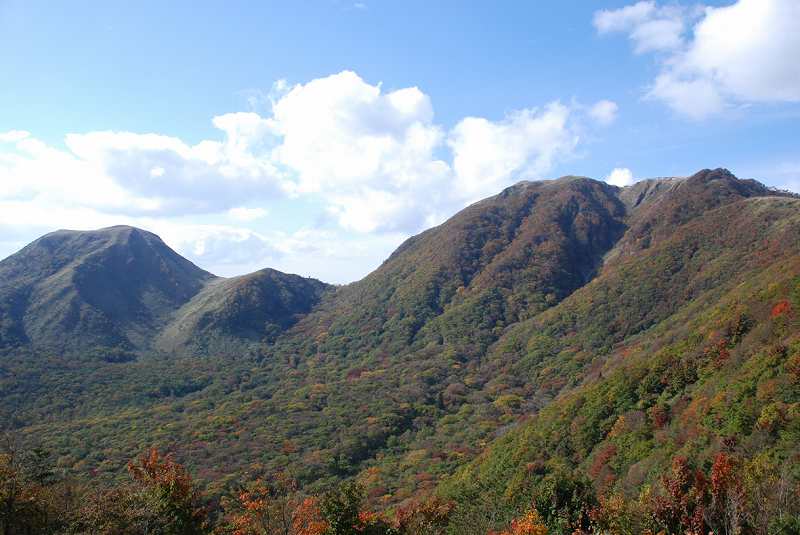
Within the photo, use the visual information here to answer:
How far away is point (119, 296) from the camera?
481 ft

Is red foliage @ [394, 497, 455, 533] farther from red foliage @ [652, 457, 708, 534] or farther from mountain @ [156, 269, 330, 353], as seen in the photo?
mountain @ [156, 269, 330, 353]

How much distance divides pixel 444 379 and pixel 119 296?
10668cm

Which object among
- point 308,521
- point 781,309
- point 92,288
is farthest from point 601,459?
point 92,288

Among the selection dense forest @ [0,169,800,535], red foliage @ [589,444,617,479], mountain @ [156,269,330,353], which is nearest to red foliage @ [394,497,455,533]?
dense forest @ [0,169,800,535]

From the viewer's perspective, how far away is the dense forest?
22094 millimetres

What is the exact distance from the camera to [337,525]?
818 inches

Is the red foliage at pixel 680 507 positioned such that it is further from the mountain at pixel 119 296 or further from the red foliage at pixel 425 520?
the mountain at pixel 119 296

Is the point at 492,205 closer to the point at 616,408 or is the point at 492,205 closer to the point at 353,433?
the point at 353,433

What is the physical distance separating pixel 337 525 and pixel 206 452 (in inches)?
1984

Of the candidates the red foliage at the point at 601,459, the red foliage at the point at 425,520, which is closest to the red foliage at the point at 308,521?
the red foliage at the point at 425,520

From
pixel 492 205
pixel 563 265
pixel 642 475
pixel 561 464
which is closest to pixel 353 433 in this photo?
pixel 561 464

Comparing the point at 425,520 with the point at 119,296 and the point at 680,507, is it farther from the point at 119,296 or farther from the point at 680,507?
the point at 119,296

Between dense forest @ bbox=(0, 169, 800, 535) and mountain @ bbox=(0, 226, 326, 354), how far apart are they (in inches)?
34.1

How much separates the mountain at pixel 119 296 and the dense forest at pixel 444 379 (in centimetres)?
87
